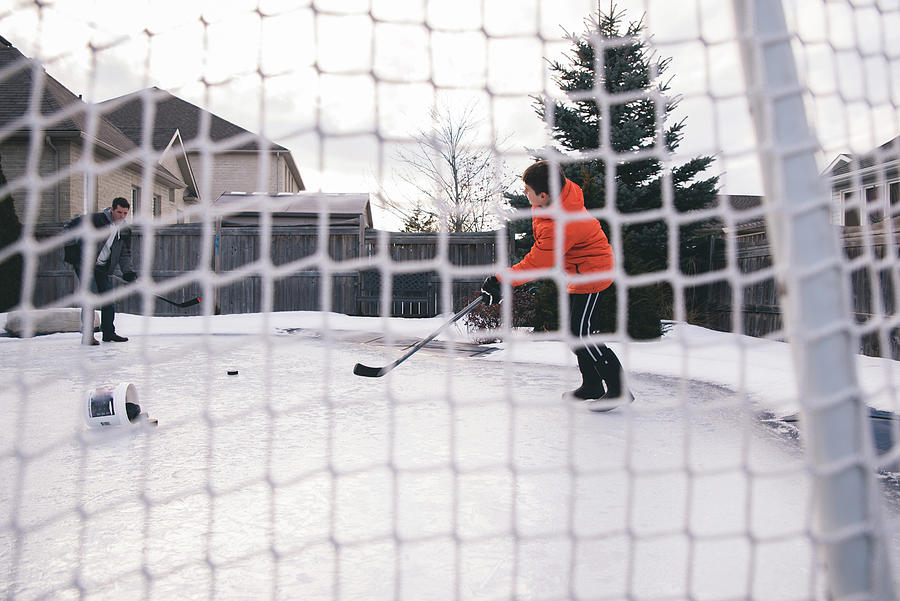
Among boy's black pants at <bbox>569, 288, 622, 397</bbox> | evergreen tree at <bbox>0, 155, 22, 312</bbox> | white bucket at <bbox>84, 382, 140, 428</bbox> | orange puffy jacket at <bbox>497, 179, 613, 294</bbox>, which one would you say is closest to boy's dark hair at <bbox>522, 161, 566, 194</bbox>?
orange puffy jacket at <bbox>497, 179, 613, 294</bbox>

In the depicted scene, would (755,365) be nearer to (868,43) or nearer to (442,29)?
(868,43)

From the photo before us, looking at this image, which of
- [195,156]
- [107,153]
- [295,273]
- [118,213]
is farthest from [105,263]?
[195,156]

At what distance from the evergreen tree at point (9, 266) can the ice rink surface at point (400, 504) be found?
22.7ft

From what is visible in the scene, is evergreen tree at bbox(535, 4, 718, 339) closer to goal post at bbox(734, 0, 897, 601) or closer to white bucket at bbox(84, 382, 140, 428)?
white bucket at bbox(84, 382, 140, 428)

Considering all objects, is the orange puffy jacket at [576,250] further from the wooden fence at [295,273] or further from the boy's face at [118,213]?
the wooden fence at [295,273]

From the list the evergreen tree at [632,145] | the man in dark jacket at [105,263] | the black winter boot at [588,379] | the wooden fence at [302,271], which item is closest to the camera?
the black winter boot at [588,379]

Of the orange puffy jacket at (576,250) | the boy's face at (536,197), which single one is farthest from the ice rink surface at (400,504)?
the boy's face at (536,197)

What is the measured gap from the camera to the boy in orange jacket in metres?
2.63

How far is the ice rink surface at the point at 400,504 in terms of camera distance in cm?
136

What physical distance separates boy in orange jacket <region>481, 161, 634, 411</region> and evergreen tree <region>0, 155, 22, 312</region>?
8.54 metres

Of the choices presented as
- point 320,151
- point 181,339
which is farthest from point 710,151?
point 181,339

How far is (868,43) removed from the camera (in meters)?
1.43

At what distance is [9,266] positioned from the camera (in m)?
9.02

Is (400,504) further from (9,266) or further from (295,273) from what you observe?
(9,266)
